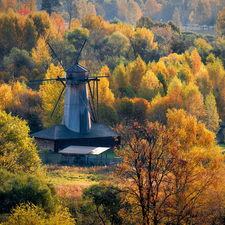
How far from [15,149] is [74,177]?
28.0ft

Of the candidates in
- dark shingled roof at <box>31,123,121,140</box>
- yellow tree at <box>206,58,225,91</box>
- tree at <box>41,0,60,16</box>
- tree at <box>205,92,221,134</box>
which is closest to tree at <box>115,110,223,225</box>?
dark shingled roof at <box>31,123,121,140</box>

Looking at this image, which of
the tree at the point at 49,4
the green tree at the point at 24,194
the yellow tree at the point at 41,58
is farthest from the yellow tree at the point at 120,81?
the tree at the point at 49,4

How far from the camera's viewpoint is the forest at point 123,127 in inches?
894

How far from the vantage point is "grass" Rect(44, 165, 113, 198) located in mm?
28766

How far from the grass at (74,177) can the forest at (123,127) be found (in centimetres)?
9

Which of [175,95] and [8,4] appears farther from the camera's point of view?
[8,4]

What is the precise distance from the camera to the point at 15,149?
27016mm

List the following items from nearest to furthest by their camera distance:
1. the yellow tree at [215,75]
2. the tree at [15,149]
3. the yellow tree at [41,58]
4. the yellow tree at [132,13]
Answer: the tree at [15,149], the yellow tree at [215,75], the yellow tree at [41,58], the yellow tree at [132,13]

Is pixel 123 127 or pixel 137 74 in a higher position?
pixel 137 74

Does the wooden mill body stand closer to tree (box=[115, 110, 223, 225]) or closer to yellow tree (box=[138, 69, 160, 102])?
tree (box=[115, 110, 223, 225])

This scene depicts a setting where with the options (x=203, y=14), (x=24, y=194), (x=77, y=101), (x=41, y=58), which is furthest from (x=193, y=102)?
(x=203, y=14)

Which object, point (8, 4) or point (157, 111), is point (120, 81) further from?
point (8, 4)

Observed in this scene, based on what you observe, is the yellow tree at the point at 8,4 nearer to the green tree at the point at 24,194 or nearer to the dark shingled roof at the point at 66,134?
the dark shingled roof at the point at 66,134

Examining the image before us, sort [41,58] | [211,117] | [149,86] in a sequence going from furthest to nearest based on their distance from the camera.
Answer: [41,58] < [149,86] < [211,117]
